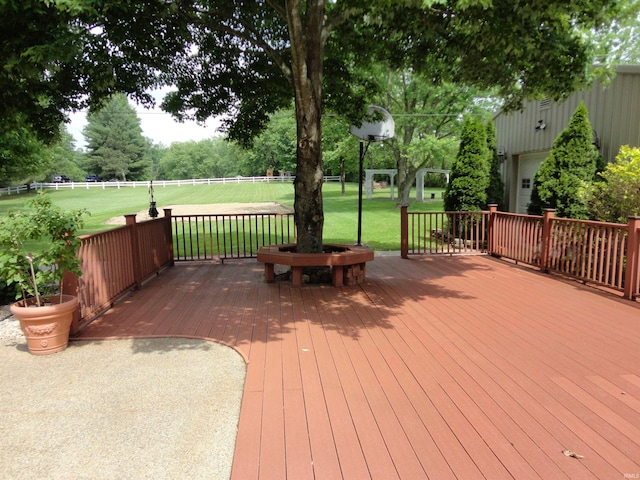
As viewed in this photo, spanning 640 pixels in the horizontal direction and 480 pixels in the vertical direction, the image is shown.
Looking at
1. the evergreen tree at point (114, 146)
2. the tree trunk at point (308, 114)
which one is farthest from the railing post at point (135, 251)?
the evergreen tree at point (114, 146)

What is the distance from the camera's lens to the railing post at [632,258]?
4777mm

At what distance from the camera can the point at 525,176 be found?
1092 centimetres

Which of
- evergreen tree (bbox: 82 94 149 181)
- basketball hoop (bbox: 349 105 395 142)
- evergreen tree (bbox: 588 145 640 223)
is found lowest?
evergreen tree (bbox: 588 145 640 223)

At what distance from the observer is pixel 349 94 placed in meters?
8.36

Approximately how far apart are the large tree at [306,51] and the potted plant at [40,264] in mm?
1502

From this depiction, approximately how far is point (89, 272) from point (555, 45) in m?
6.56

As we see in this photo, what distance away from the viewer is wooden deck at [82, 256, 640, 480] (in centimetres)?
212

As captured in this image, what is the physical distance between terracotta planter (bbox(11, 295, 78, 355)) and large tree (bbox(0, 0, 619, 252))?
2256 millimetres

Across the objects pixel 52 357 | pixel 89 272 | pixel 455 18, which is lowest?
pixel 52 357

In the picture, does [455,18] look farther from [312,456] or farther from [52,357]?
[52,357]

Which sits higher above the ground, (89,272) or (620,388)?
(89,272)

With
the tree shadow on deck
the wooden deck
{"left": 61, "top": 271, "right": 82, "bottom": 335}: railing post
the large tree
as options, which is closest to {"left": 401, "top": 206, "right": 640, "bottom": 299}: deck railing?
the wooden deck

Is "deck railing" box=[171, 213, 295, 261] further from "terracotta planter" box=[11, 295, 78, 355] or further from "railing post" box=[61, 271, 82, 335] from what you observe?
"terracotta planter" box=[11, 295, 78, 355]

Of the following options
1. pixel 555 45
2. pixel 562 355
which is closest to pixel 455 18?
pixel 555 45
